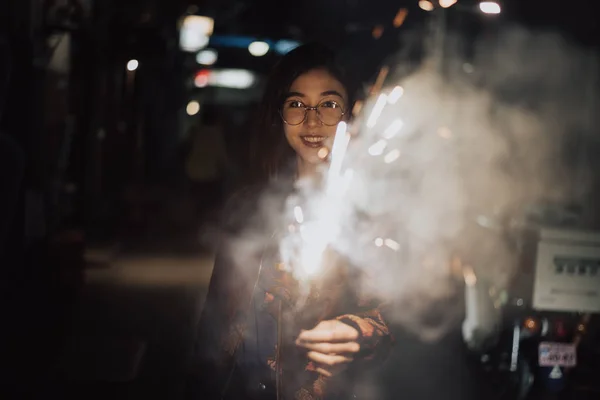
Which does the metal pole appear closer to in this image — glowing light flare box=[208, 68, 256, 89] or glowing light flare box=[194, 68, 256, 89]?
glowing light flare box=[194, 68, 256, 89]

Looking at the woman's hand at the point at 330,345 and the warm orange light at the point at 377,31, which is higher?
the warm orange light at the point at 377,31

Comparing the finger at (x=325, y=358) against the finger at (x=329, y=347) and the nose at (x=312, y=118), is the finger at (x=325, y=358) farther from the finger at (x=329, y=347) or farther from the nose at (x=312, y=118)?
the nose at (x=312, y=118)

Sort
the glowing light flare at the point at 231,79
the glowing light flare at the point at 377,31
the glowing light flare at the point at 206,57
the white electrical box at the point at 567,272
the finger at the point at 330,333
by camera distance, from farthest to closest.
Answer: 1. the glowing light flare at the point at 206,57
2. the glowing light flare at the point at 231,79
3. the glowing light flare at the point at 377,31
4. the white electrical box at the point at 567,272
5. the finger at the point at 330,333

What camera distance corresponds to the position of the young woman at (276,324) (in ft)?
9.56

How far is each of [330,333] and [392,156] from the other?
7.52 m

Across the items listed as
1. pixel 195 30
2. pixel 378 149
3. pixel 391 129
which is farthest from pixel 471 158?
pixel 195 30

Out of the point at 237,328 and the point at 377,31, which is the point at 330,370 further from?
the point at 377,31

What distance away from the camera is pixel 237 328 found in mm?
2975

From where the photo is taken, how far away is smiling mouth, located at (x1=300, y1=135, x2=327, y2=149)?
3168 mm

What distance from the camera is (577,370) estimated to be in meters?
6.52

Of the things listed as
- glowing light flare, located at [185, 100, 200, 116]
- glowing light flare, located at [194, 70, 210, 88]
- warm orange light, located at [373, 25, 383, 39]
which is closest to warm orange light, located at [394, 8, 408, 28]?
warm orange light, located at [373, 25, 383, 39]

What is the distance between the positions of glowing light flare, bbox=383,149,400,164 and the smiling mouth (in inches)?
257

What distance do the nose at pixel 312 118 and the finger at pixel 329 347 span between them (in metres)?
0.77

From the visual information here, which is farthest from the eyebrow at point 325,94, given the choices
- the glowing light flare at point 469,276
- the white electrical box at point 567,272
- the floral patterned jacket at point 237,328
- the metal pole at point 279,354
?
the glowing light flare at point 469,276
